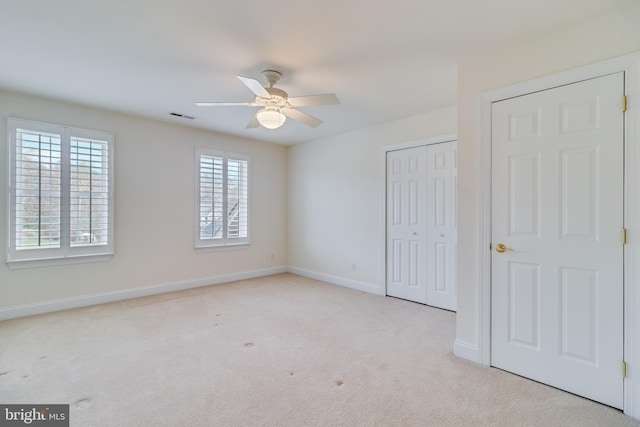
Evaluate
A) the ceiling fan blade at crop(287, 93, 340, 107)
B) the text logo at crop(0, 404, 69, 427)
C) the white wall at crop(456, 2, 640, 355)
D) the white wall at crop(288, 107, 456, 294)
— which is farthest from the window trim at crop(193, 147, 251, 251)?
the white wall at crop(456, 2, 640, 355)

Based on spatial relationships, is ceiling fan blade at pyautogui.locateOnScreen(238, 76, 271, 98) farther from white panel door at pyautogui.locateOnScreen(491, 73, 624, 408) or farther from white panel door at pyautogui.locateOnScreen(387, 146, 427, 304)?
white panel door at pyautogui.locateOnScreen(387, 146, 427, 304)

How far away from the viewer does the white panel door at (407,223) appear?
13.5ft

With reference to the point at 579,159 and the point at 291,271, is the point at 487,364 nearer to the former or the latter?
the point at 579,159

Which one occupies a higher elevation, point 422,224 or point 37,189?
point 37,189

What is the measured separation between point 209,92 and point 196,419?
3.08 metres

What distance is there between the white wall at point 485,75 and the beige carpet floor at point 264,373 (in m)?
0.56

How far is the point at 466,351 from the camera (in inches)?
100

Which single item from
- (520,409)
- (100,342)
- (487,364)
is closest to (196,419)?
(100,342)

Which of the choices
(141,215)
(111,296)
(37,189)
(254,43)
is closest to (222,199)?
(141,215)

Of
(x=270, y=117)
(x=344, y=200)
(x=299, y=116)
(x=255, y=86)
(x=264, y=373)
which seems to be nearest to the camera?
(x=264, y=373)

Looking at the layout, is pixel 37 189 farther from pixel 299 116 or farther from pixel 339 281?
pixel 339 281

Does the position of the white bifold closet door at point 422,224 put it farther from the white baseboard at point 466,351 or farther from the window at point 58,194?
the window at point 58,194

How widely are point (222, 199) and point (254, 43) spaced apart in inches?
129

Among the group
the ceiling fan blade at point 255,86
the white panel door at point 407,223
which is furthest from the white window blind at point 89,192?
the white panel door at point 407,223
